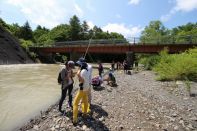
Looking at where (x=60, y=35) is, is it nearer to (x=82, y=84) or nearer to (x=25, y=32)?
(x=25, y=32)

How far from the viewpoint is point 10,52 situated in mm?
60688

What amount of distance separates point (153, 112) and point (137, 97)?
330cm

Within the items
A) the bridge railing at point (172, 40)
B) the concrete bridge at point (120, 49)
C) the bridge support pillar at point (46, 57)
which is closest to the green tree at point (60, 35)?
the bridge support pillar at point (46, 57)

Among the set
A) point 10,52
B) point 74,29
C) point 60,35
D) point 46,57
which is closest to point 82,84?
point 10,52

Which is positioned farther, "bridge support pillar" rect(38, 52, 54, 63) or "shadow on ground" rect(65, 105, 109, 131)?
"bridge support pillar" rect(38, 52, 54, 63)

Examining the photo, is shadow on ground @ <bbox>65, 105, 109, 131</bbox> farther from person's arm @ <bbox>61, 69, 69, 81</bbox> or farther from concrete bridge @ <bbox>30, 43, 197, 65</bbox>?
concrete bridge @ <bbox>30, 43, 197, 65</bbox>

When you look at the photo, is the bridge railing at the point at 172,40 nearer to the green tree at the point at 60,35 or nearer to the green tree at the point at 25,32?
the green tree at the point at 25,32

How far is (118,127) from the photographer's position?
9469 millimetres

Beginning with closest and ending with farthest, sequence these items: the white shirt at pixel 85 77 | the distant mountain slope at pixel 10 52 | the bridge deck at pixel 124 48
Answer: the white shirt at pixel 85 77, the bridge deck at pixel 124 48, the distant mountain slope at pixel 10 52

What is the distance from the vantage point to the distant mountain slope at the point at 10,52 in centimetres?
5664

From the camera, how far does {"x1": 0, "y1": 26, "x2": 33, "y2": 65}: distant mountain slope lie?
186ft

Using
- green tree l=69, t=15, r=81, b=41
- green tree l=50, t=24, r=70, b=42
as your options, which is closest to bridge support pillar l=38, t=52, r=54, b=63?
green tree l=50, t=24, r=70, b=42

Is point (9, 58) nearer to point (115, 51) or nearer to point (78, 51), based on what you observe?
point (78, 51)

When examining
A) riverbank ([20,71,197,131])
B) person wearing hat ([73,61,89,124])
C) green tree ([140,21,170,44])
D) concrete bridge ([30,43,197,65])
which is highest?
green tree ([140,21,170,44])
